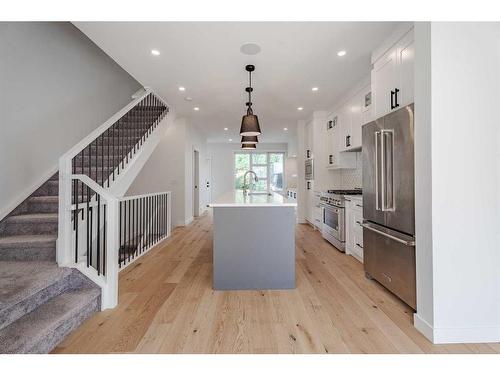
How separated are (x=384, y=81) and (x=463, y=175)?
57.1 inches

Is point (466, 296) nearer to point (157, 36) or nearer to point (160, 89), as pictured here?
point (157, 36)

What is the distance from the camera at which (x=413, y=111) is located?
1970mm

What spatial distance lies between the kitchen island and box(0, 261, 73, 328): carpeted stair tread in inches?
52.6

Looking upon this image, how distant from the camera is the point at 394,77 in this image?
2.50 meters

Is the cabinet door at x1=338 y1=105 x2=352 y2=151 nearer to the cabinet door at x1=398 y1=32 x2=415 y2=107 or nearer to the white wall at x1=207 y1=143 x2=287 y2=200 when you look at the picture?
the cabinet door at x1=398 y1=32 x2=415 y2=107

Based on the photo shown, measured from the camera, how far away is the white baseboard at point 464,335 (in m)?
1.69

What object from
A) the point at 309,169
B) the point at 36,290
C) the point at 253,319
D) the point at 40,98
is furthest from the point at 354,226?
the point at 40,98

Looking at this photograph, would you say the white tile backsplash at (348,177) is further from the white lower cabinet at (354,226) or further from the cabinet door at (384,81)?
the cabinet door at (384,81)

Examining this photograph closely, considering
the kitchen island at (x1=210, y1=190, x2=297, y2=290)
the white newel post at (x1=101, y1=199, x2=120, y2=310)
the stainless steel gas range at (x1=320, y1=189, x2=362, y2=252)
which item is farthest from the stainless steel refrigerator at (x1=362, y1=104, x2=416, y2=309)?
the white newel post at (x1=101, y1=199, x2=120, y2=310)

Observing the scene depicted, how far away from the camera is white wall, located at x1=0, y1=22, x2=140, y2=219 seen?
2.83 meters

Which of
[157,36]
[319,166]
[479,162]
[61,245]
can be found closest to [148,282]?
[61,245]

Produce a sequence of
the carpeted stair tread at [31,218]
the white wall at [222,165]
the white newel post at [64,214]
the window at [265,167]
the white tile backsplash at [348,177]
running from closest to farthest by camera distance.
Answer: the white newel post at [64,214], the carpeted stair tread at [31,218], the white tile backsplash at [348,177], the white wall at [222,165], the window at [265,167]

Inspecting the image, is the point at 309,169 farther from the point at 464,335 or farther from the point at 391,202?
the point at 464,335

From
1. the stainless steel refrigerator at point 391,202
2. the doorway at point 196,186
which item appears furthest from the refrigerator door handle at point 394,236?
the doorway at point 196,186
